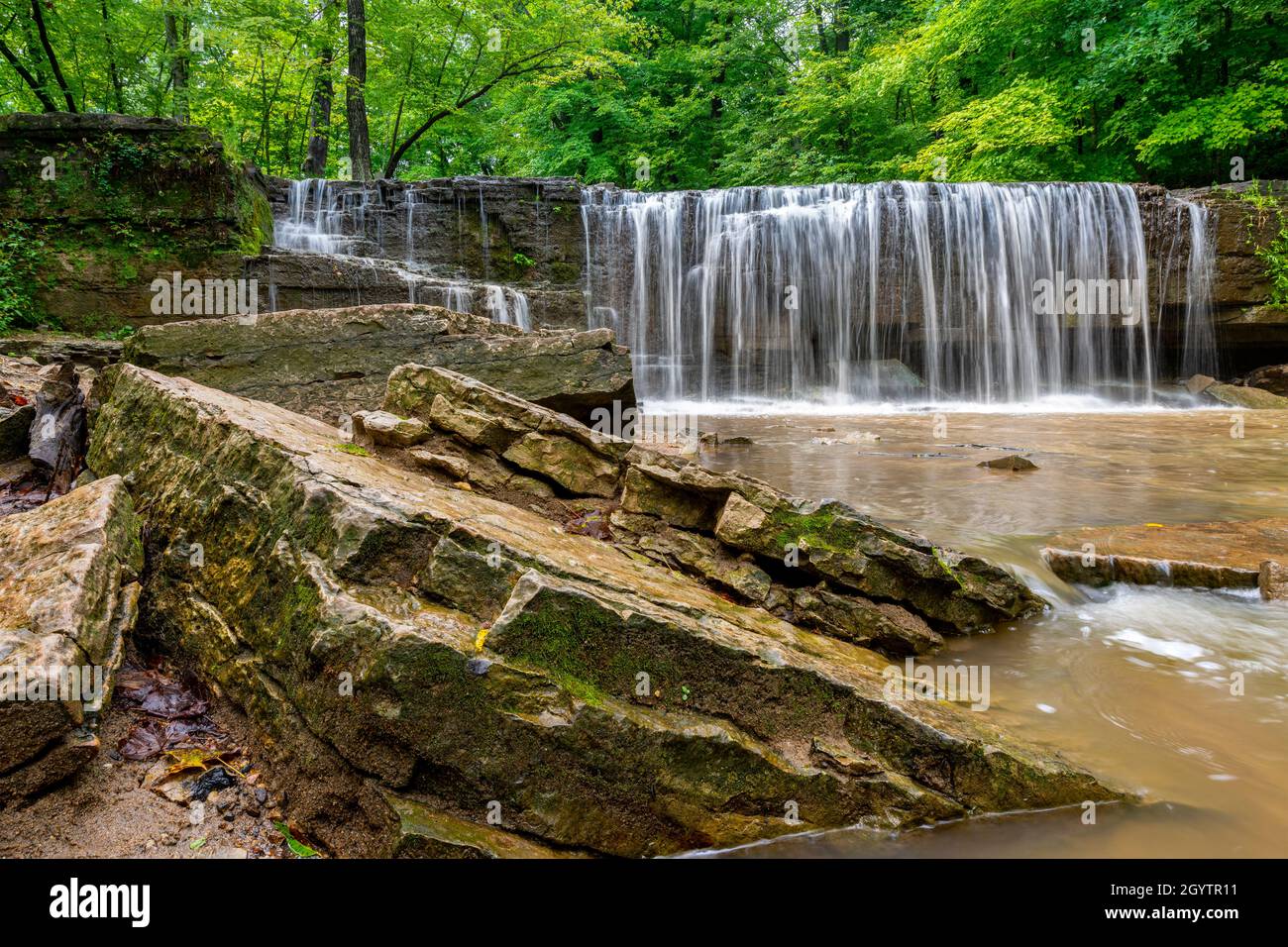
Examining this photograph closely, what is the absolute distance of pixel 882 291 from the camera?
54.1ft

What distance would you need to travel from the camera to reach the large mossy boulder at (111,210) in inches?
381

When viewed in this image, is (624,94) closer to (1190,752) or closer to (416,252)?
(416,252)

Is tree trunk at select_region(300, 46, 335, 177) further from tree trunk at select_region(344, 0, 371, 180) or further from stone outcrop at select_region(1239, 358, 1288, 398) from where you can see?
stone outcrop at select_region(1239, 358, 1288, 398)

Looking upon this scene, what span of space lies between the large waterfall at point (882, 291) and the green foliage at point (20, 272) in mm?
9752

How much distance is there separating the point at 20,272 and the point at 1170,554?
13.4 m

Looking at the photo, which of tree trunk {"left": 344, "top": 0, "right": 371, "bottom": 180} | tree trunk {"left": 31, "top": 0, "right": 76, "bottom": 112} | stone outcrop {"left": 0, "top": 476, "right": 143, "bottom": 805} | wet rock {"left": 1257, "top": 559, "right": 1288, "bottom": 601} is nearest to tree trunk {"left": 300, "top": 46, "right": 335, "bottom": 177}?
tree trunk {"left": 344, "top": 0, "right": 371, "bottom": 180}

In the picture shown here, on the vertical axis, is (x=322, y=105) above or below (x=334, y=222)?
above

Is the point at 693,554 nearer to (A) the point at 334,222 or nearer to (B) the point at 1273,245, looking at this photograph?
(A) the point at 334,222

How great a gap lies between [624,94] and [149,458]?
25397 millimetres

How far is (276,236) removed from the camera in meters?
14.0

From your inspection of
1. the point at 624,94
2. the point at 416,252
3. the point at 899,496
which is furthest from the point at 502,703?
the point at 624,94

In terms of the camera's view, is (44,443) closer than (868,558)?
No

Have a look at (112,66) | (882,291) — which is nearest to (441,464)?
(882,291)

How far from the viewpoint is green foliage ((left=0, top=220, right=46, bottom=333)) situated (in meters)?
9.32
